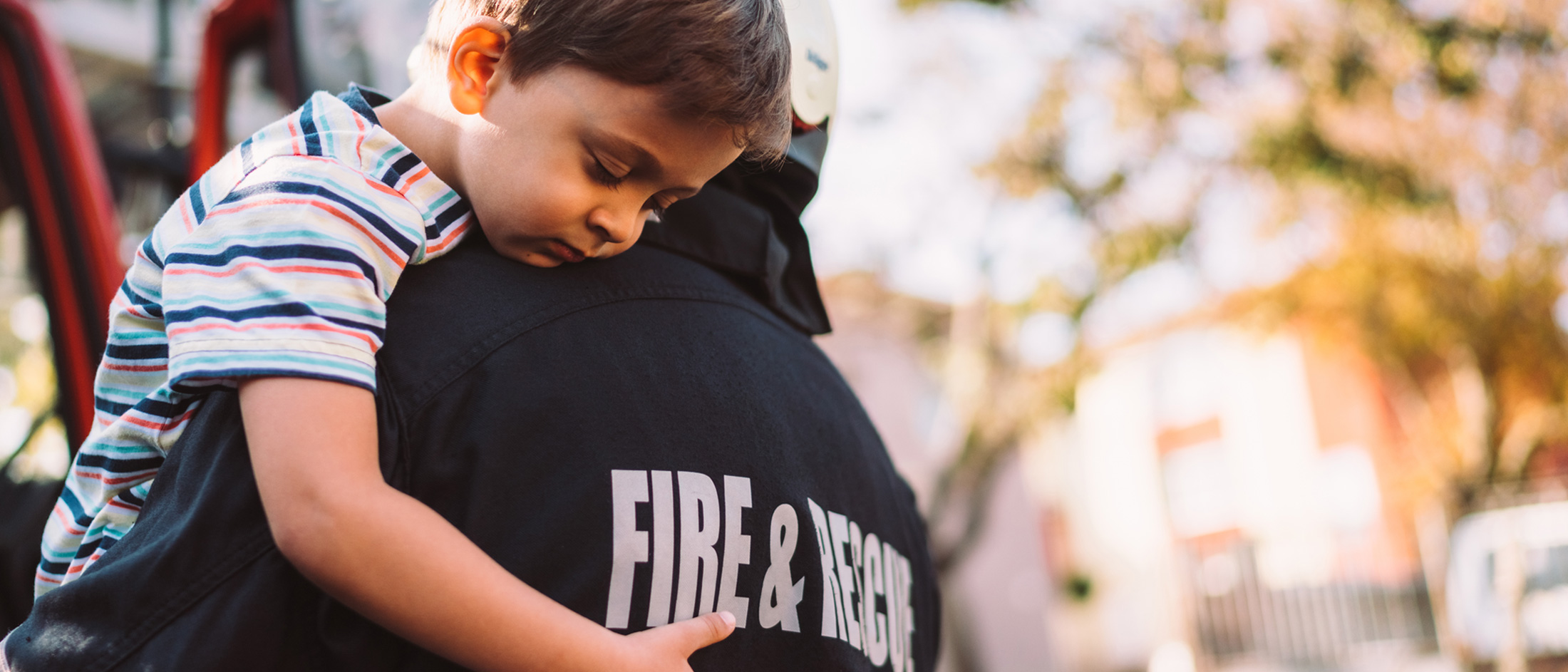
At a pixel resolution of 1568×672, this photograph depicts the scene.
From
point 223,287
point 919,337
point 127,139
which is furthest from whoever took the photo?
point 919,337

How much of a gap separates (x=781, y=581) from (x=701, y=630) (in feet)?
0.45

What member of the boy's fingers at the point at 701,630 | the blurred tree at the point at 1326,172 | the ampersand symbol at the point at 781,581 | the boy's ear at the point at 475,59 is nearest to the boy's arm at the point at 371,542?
the boy's fingers at the point at 701,630

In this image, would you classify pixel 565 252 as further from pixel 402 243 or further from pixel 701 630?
pixel 701 630

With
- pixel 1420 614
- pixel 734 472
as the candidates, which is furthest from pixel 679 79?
pixel 1420 614

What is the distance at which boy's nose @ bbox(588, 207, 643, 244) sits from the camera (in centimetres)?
116

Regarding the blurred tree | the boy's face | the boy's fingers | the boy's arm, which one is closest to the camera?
the boy's arm

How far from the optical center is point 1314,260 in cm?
1057

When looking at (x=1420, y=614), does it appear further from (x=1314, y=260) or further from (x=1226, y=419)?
(x=1226, y=419)

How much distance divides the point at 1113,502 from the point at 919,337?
11.5m

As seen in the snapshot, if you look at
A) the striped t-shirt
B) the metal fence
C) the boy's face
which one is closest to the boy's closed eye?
the boy's face

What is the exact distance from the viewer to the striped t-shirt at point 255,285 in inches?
36.1

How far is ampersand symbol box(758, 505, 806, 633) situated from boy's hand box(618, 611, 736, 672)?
80mm

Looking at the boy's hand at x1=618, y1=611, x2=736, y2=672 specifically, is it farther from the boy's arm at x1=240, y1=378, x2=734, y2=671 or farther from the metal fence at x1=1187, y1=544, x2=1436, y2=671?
the metal fence at x1=1187, y1=544, x2=1436, y2=671

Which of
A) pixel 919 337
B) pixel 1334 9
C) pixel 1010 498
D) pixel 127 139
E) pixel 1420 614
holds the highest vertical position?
pixel 1334 9
